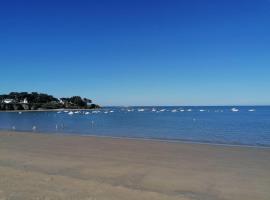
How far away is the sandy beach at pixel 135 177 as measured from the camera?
Answer: 8586 millimetres

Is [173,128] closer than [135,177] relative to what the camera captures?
No

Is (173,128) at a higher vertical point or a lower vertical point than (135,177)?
higher

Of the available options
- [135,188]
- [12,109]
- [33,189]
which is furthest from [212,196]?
[12,109]

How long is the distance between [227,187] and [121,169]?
13.9ft

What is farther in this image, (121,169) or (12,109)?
(12,109)

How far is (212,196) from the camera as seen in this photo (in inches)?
348

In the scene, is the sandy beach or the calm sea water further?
the calm sea water

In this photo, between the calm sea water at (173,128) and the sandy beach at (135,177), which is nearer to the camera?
the sandy beach at (135,177)

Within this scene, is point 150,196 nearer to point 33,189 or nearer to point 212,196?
point 212,196

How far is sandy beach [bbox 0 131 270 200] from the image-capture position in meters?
8.59

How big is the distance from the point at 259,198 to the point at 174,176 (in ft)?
10.7

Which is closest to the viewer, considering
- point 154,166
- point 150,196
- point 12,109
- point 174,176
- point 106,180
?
point 150,196

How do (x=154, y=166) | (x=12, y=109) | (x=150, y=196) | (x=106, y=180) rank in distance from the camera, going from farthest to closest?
1. (x=12, y=109)
2. (x=154, y=166)
3. (x=106, y=180)
4. (x=150, y=196)

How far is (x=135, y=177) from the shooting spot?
11.2 m
